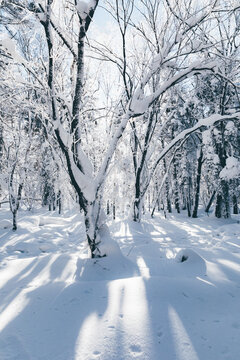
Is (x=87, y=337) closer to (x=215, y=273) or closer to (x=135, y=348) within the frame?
(x=135, y=348)

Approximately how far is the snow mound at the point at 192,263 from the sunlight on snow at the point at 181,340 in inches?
59.7

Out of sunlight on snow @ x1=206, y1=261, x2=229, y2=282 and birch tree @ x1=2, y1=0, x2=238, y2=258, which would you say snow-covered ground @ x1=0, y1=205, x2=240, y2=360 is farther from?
birch tree @ x1=2, y1=0, x2=238, y2=258

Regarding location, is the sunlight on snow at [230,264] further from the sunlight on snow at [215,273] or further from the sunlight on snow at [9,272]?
the sunlight on snow at [9,272]

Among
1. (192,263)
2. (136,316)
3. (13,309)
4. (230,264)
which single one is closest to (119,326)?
(136,316)

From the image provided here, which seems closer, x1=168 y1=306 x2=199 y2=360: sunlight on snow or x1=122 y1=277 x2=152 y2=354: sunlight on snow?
x1=168 y1=306 x2=199 y2=360: sunlight on snow

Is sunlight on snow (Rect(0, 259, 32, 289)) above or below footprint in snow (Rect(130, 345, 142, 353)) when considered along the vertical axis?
above

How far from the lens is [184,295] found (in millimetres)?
2936

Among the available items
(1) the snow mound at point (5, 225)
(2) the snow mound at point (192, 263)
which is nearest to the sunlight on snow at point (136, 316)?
(2) the snow mound at point (192, 263)

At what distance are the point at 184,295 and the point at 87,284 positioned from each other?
1.33 metres

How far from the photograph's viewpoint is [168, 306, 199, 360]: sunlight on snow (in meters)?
1.94

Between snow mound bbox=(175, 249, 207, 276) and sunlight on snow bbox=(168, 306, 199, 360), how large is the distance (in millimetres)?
1516

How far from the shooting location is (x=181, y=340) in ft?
6.95

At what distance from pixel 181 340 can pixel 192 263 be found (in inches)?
89.2

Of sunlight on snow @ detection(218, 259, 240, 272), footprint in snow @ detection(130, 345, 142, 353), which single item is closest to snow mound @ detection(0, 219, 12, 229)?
sunlight on snow @ detection(218, 259, 240, 272)
